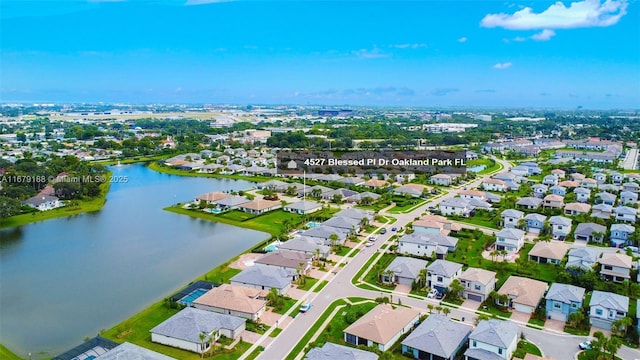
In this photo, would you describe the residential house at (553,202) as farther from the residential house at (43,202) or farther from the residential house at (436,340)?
the residential house at (43,202)

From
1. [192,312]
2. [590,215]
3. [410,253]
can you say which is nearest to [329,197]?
[410,253]

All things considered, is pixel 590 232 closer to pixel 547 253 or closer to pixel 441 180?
pixel 547 253

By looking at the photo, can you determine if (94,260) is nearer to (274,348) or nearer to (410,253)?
(274,348)

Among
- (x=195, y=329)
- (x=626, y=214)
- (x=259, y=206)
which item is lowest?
(x=195, y=329)

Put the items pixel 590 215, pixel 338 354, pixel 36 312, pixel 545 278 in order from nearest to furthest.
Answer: pixel 338 354 < pixel 36 312 < pixel 545 278 < pixel 590 215

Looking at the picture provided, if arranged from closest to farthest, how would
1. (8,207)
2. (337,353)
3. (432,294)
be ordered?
(337,353), (432,294), (8,207)

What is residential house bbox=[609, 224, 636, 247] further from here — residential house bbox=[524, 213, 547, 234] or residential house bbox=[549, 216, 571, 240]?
residential house bbox=[524, 213, 547, 234]

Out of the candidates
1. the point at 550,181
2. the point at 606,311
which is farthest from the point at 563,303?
the point at 550,181
